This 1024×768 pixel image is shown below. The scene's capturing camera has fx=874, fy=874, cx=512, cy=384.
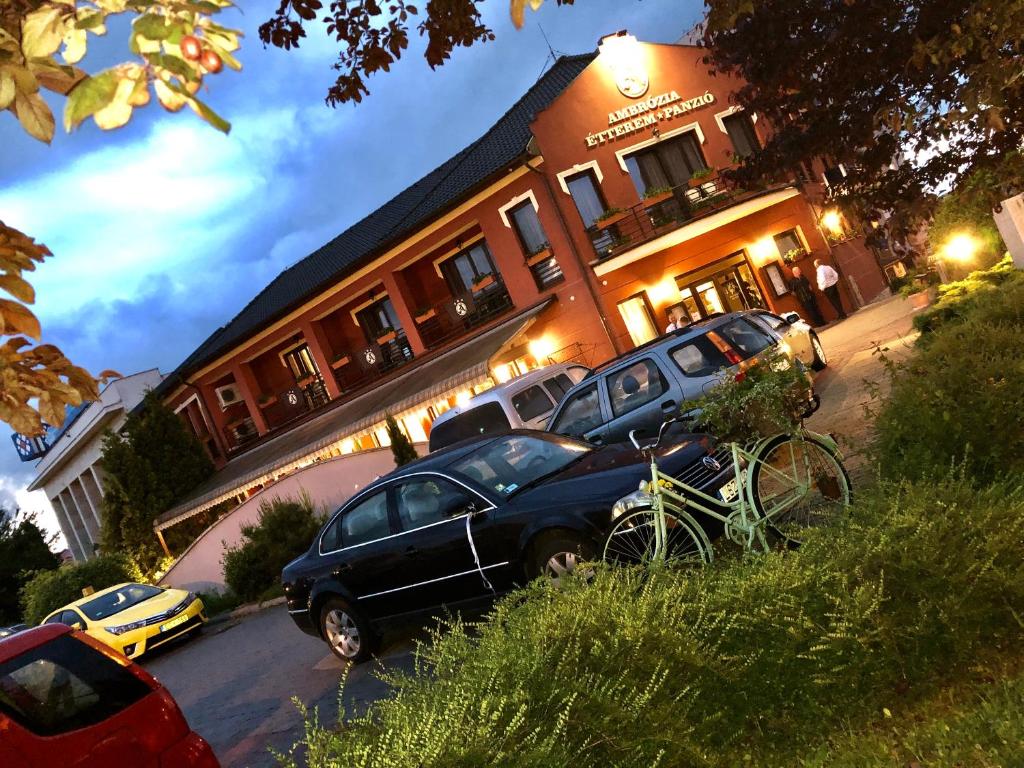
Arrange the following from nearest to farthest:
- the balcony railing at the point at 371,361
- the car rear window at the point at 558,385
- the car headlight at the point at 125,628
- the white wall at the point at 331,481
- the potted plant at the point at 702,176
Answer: the car rear window at the point at 558,385, the car headlight at the point at 125,628, the white wall at the point at 331,481, the potted plant at the point at 702,176, the balcony railing at the point at 371,361

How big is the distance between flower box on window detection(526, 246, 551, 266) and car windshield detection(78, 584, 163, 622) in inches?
504

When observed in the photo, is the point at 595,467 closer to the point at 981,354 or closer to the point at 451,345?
the point at 981,354

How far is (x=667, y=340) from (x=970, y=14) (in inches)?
194

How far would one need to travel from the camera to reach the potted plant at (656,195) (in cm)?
2403

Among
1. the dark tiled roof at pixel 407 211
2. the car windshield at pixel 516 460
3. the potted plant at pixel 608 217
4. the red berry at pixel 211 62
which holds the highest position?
the dark tiled roof at pixel 407 211

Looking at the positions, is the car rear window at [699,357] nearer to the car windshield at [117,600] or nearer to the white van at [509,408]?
the white van at [509,408]

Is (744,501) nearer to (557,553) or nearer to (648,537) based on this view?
(648,537)

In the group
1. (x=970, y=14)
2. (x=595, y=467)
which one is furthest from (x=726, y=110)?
(x=595, y=467)

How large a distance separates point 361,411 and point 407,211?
7904mm

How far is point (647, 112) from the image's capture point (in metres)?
24.9

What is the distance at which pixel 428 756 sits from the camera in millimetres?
2949

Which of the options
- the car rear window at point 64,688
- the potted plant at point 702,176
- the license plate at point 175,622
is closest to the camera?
the car rear window at point 64,688

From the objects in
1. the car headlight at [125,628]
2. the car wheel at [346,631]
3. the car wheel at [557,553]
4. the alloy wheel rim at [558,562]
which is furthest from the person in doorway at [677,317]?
the alloy wheel rim at [558,562]

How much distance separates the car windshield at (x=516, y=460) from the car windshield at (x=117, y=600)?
11.5m
